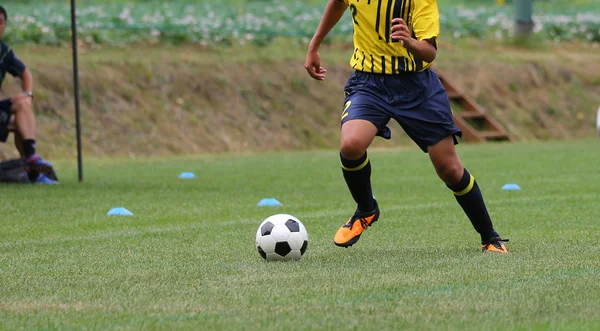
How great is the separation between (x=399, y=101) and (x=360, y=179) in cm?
60

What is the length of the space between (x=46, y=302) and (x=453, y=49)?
2669cm

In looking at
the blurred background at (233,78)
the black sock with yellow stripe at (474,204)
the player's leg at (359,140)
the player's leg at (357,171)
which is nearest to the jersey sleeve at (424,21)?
the player's leg at (359,140)

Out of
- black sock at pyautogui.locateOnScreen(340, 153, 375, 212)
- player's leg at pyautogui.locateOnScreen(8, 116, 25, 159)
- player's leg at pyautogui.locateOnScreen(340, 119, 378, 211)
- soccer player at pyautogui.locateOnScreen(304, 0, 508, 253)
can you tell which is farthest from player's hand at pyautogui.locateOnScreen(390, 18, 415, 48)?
player's leg at pyautogui.locateOnScreen(8, 116, 25, 159)

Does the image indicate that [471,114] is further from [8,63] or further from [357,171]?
[357,171]

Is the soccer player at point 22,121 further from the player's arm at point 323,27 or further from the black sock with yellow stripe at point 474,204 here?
the black sock with yellow stripe at point 474,204

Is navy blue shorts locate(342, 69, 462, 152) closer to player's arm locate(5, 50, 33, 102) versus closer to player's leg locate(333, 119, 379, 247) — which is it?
player's leg locate(333, 119, 379, 247)

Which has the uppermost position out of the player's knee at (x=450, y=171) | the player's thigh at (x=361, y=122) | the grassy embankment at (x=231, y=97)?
the player's thigh at (x=361, y=122)

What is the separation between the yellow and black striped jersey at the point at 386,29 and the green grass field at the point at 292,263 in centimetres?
125

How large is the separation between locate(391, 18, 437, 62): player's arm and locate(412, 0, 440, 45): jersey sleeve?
5cm

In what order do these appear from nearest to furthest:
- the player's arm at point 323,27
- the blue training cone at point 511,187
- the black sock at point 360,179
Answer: the black sock at point 360,179
the player's arm at point 323,27
the blue training cone at point 511,187

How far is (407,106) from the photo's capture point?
7.07 metres

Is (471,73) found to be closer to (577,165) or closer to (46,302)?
(577,165)

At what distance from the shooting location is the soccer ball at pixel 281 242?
679 cm

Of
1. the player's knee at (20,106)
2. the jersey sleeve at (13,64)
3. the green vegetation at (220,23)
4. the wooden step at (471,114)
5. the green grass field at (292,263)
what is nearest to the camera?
the green grass field at (292,263)
